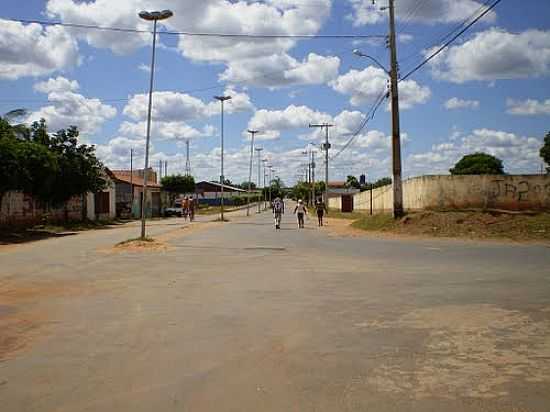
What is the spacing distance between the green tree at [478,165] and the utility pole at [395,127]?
65720mm

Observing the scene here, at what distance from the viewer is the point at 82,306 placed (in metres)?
9.79

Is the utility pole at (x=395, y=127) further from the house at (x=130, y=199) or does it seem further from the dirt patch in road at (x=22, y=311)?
the house at (x=130, y=199)

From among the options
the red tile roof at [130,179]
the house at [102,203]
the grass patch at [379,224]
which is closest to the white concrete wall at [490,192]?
the grass patch at [379,224]

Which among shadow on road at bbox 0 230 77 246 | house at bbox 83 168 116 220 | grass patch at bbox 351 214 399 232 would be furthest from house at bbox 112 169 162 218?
grass patch at bbox 351 214 399 232

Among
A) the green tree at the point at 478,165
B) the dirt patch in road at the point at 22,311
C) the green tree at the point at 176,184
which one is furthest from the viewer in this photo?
the green tree at the point at 478,165

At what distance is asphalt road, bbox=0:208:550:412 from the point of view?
5281 millimetres

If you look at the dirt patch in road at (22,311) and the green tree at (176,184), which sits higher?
the green tree at (176,184)

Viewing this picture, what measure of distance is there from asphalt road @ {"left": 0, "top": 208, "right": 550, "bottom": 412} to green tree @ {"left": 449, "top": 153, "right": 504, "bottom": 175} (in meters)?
80.2

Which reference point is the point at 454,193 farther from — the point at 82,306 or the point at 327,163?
the point at 327,163

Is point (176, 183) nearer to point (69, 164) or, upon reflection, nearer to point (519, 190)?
point (69, 164)

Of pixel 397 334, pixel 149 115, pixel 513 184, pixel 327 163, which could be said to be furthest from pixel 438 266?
pixel 327 163

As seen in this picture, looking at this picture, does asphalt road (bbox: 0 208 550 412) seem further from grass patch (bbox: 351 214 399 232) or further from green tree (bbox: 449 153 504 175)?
green tree (bbox: 449 153 504 175)

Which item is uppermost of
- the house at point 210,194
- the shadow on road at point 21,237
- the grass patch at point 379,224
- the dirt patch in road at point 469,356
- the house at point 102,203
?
the house at point 210,194

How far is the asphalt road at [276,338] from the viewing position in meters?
5.28
